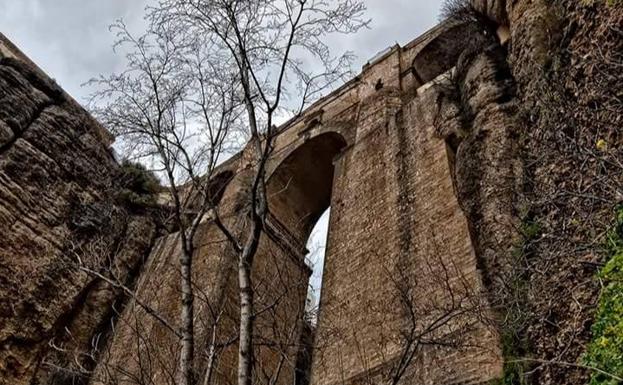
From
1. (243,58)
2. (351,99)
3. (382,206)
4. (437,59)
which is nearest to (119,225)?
(351,99)

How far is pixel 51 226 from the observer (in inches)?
437

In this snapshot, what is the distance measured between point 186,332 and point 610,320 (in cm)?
284

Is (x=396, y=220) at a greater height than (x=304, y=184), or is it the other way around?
(x=304, y=184)

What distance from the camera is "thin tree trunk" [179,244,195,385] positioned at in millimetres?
3799

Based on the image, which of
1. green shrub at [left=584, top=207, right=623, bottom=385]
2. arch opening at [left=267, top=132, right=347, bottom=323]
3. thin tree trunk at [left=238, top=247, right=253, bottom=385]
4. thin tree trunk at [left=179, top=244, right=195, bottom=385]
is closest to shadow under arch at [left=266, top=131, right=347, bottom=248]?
arch opening at [left=267, top=132, right=347, bottom=323]

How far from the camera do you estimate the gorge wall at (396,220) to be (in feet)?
12.7

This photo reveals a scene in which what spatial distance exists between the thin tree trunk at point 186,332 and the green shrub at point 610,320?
2.58 metres

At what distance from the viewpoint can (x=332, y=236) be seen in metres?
8.52

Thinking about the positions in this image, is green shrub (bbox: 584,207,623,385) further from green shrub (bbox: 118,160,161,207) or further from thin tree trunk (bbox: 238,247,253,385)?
green shrub (bbox: 118,160,161,207)

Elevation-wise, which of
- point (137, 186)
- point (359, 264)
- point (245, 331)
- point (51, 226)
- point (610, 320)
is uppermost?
point (137, 186)

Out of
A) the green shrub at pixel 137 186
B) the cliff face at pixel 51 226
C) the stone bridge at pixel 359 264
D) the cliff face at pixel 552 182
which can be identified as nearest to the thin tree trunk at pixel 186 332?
the stone bridge at pixel 359 264

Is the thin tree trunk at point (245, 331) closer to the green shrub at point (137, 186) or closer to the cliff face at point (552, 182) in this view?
the cliff face at point (552, 182)

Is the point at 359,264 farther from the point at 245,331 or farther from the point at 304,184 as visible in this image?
the point at 304,184

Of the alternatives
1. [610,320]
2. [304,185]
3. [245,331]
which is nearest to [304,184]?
[304,185]
